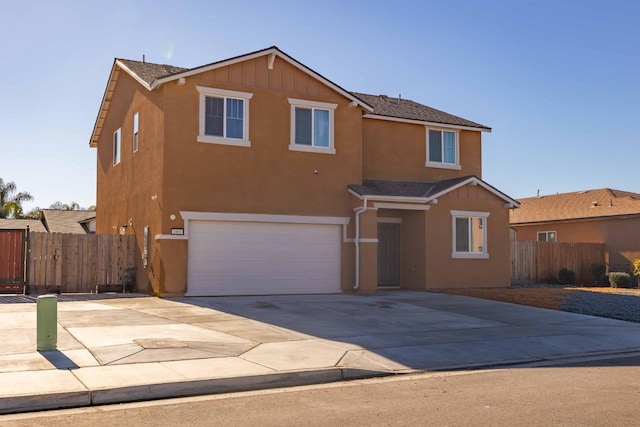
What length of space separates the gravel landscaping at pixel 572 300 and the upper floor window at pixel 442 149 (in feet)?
16.8

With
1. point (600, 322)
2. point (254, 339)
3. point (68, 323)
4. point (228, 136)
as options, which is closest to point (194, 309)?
point (68, 323)

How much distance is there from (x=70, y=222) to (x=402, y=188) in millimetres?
27354

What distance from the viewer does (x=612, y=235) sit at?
31.1 m

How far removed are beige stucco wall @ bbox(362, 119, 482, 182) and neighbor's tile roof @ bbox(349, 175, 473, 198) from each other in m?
0.39

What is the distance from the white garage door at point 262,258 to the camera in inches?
789

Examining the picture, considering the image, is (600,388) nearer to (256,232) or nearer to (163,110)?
(256,232)

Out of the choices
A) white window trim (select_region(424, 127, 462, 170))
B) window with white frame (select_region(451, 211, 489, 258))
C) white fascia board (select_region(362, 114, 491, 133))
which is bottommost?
window with white frame (select_region(451, 211, 489, 258))

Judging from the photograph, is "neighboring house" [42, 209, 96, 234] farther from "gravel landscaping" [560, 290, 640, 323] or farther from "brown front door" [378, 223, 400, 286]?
"gravel landscaping" [560, 290, 640, 323]

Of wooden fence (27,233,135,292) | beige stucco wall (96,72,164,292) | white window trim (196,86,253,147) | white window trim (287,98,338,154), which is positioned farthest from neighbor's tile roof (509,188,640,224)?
wooden fence (27,233,135,292)

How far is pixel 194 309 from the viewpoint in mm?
16766

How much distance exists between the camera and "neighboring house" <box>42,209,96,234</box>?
41.1m

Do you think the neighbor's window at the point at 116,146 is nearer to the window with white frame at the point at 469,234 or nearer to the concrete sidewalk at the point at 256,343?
the concrete sidewalk at the point at 256,343

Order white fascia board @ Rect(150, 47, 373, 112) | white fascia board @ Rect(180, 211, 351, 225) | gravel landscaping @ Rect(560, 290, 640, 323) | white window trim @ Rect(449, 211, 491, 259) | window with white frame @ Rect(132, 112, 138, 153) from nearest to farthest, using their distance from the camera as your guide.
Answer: gravel landscaping @ Rect(560, 290, 640, 323), white fascia board @ Rect(150, 47, 373, 112), white fascia board @ Rect(180, 211, 351, 225), window with white frame @ Rect(132, 112, 138, 153), white window trim @ Rect(449, 211, 491, 259)

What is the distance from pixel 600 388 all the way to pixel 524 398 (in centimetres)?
139
